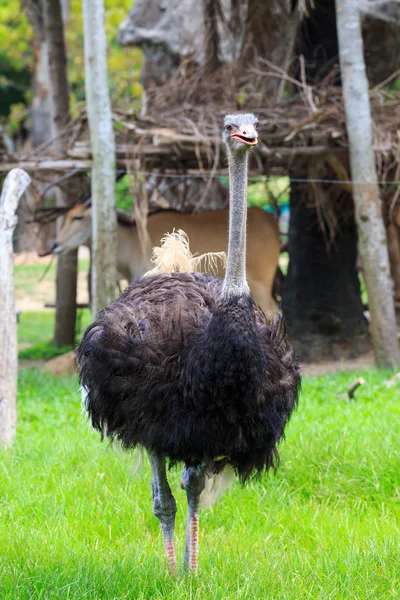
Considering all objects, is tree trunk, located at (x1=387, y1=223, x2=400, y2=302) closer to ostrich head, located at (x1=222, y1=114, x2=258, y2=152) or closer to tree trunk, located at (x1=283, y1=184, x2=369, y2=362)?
tree trunk, located at (x1=283, y1=184, x2=369, y2=362)

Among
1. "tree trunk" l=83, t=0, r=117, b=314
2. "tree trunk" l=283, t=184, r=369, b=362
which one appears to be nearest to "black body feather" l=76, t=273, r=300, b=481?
"tree trunk" l=83, t=0, r=117, b=314

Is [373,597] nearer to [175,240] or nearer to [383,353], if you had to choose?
[175,240]

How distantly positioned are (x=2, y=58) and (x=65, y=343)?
2069 centimetres

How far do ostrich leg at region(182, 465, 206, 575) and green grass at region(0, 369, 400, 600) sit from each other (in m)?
0.09

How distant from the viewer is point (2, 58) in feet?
99.1

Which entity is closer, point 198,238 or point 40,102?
point 198,238

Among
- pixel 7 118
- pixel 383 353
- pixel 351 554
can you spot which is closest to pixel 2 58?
pixel 7 118

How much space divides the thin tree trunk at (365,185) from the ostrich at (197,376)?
483 centimetres

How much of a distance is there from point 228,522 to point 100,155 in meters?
4.74

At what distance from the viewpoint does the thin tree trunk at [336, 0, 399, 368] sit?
28.6ft

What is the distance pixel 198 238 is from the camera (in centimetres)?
1031

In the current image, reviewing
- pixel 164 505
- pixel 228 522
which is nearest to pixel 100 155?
pixel 228 522

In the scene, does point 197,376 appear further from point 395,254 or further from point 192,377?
point 395,254

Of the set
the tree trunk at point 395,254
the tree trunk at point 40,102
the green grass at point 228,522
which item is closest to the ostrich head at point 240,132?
the green grass at point 228,522
